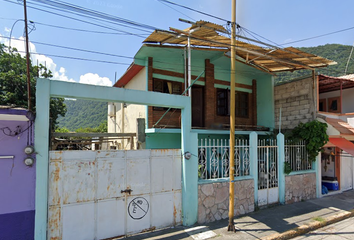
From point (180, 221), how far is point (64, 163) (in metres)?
3.58

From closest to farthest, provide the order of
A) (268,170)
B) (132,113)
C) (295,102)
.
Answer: (268,170), (132,113), (295,102)

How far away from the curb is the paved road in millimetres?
105

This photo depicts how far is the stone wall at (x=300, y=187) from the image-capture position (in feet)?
27.6

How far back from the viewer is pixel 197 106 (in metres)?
10.3

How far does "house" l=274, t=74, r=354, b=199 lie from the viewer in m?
9.52

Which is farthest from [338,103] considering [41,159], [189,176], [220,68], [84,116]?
[84,116]

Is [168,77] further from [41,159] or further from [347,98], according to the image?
[347,98]

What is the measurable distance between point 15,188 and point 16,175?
0.89ft

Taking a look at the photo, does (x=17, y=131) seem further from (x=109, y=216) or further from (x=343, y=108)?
(x=343, y=108)

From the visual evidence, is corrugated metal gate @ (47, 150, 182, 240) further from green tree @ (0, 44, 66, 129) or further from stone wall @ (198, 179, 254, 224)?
green tree @ (0, 44, 66, 129)

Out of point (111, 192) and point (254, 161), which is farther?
point (254, 161)

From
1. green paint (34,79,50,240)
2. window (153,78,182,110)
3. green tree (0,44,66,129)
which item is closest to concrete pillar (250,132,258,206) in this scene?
window (153,78,182,110)

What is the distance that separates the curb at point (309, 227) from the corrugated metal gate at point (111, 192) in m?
2.82

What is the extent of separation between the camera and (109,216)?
→ 5.36m
